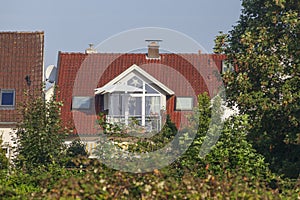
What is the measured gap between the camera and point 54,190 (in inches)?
415

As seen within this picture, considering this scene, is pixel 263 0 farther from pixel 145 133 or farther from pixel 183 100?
pixel 183 100

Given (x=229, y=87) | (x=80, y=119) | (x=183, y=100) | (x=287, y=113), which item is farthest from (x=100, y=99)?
(x=287, y=113)

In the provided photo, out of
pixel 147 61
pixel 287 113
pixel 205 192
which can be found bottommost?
pixel 205 192

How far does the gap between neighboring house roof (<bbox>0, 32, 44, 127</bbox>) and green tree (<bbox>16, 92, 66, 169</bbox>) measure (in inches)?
531

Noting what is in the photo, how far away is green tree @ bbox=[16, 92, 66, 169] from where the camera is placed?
66.4ft

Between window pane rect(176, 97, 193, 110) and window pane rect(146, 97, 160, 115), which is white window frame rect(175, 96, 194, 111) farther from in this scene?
window pane rect(146, 97, 160, 115)

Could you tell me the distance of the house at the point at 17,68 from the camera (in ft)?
116

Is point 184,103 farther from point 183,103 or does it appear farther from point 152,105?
point 152,105

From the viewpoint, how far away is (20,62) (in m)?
37.2

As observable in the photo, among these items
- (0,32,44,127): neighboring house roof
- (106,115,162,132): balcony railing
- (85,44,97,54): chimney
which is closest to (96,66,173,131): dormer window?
(106,115,162,132): balcony railing

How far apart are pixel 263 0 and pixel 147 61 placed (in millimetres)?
17410

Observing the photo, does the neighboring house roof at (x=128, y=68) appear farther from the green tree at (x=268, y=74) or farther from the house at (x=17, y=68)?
the green tree at (x=268, y=74)

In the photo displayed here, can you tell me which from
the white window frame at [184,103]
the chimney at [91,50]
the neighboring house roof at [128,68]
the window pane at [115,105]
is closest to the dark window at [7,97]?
the neighboring house roof at [128,68]

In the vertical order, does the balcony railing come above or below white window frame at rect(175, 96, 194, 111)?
below
